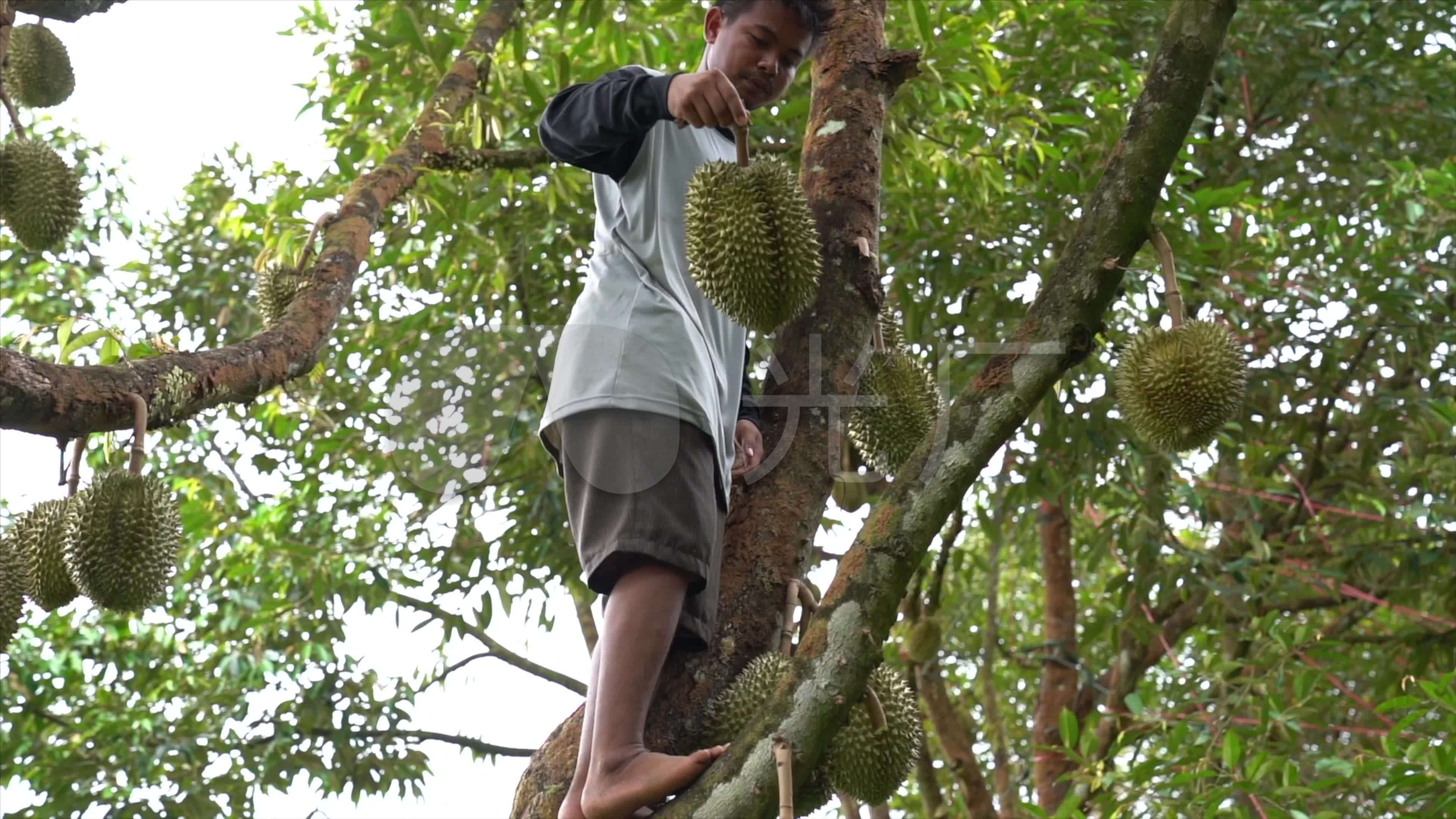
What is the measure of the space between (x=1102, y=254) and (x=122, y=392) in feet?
4.36

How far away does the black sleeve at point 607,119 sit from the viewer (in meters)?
1.79

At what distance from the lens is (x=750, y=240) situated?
1782 mm

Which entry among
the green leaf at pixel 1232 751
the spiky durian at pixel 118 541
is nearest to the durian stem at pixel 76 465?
the spiky durian at pixel 118 541

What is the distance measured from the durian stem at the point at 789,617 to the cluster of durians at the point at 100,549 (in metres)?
1.04

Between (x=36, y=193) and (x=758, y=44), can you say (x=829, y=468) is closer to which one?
(x=758, y=44)

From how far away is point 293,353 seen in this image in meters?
2.21

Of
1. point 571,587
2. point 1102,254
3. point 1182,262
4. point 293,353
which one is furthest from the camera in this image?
point 571,587

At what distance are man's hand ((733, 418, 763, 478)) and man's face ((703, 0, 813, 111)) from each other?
0.50 metres

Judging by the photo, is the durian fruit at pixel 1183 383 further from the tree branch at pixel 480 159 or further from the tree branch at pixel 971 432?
the tree branch at pixel 480 159

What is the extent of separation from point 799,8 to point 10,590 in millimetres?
1566

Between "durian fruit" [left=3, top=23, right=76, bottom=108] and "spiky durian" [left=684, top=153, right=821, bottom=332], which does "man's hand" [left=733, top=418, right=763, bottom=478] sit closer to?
"spiky durian" [left=684, top=153, right=821, bottom=332]

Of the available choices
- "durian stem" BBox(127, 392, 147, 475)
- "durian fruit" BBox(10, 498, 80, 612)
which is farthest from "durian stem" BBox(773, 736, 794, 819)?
"durian fruit" BBox(10, 498, 80, 612)

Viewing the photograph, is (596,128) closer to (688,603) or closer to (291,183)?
(688,603)

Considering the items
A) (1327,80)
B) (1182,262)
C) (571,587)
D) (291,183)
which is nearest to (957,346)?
(1182,262)
